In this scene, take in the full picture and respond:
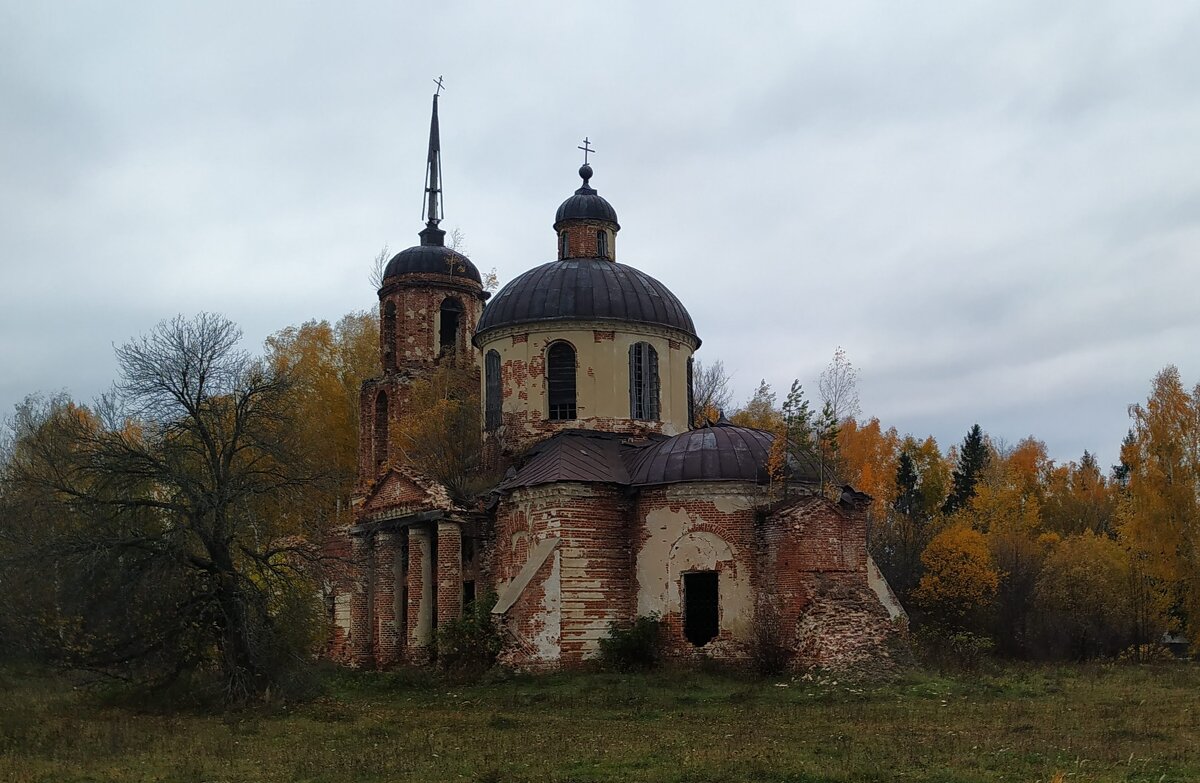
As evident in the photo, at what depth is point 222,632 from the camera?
20094 millimetres

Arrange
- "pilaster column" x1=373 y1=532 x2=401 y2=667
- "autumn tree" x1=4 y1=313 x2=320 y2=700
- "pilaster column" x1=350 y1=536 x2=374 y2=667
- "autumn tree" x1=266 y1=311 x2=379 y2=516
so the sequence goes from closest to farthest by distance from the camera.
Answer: "autumn tree" x1=4 y1=313 x2=320 y2=700 < "pilaster column" x1=373 y1=532 x2=401 y2=667 < "pilaster column" x1=350 y1=536 x2=374 y2=667 < "autumn tree" x1=266 y1=311 x2=379 y2=516

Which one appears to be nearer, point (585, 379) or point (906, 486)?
point (585, 379)

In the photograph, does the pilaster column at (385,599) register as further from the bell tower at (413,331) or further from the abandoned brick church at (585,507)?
the bell tower at (413,331)

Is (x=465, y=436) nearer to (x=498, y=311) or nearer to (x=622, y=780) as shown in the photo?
(x=498, y=311)

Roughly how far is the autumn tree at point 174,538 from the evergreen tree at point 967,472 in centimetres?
3120

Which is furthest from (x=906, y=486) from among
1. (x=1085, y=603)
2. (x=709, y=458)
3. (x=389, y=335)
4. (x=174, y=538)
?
(x=174, y=538)

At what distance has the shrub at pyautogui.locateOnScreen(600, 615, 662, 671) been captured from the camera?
22.9m

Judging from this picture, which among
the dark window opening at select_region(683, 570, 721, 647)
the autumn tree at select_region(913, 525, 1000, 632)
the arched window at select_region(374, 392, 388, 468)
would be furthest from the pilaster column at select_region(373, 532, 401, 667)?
the autumn tree at select_region(913, 525, 1000, 632)

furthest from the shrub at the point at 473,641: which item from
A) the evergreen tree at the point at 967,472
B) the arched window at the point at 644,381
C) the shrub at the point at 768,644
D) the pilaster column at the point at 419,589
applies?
the evergreen tree at the point at 967,472

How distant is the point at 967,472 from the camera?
48.8 meters

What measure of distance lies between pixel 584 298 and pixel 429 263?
6670mm

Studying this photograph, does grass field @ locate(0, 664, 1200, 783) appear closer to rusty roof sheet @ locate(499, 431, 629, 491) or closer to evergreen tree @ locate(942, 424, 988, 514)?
rusty roof sheet @ locate(499, 431, 629, 491)

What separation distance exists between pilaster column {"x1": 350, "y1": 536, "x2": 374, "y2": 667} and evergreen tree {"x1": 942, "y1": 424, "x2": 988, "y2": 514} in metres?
25.3

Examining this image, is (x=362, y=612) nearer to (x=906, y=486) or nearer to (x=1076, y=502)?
(x=906, y=486)
